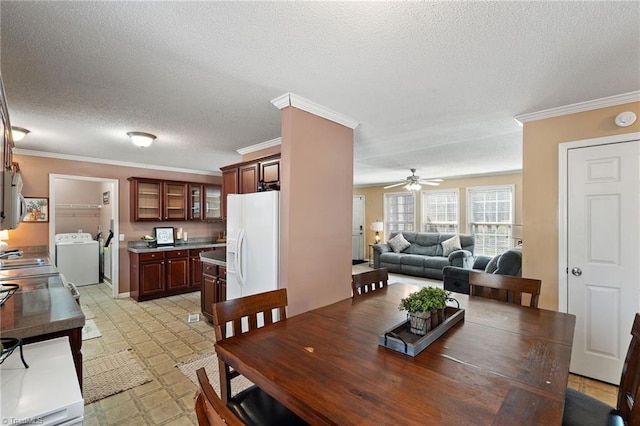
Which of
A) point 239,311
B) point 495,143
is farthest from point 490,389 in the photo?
point 495,143

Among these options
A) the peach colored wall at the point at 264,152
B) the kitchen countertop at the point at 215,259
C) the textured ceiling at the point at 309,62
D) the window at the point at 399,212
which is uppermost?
the textured ceiling at the point at 309,62

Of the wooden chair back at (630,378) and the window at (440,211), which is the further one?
the window at (440,211)

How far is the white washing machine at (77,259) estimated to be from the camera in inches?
230

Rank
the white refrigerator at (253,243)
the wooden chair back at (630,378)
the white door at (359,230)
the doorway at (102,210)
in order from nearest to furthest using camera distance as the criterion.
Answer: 1. the wooden chair back at (630,378)
2. the white refrigerator at (253,243)
3. the doorway at (102,210)
4. the white door at (359,230)

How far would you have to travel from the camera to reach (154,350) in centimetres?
317

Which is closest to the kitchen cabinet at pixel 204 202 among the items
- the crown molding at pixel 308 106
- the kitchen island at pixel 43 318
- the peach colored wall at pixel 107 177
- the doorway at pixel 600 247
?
the peach colored wall at pixel 107 177

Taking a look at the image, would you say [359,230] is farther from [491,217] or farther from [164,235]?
[164,235]

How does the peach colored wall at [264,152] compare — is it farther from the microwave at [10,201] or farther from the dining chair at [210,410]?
the dining chair at [210,410]

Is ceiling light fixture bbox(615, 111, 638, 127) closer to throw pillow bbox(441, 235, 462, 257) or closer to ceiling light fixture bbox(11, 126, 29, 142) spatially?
throw pillow bbox(441, 235, 462, 257)

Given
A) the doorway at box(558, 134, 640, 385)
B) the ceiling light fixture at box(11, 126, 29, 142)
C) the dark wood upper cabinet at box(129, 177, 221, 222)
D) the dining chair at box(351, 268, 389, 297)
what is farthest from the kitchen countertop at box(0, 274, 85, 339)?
the doorway at box(558, 134, 640, 385)

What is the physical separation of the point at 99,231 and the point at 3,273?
471cm

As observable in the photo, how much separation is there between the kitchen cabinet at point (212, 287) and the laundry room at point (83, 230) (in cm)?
313

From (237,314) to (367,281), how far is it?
47.8 inches

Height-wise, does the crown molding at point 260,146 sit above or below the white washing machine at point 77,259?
above
